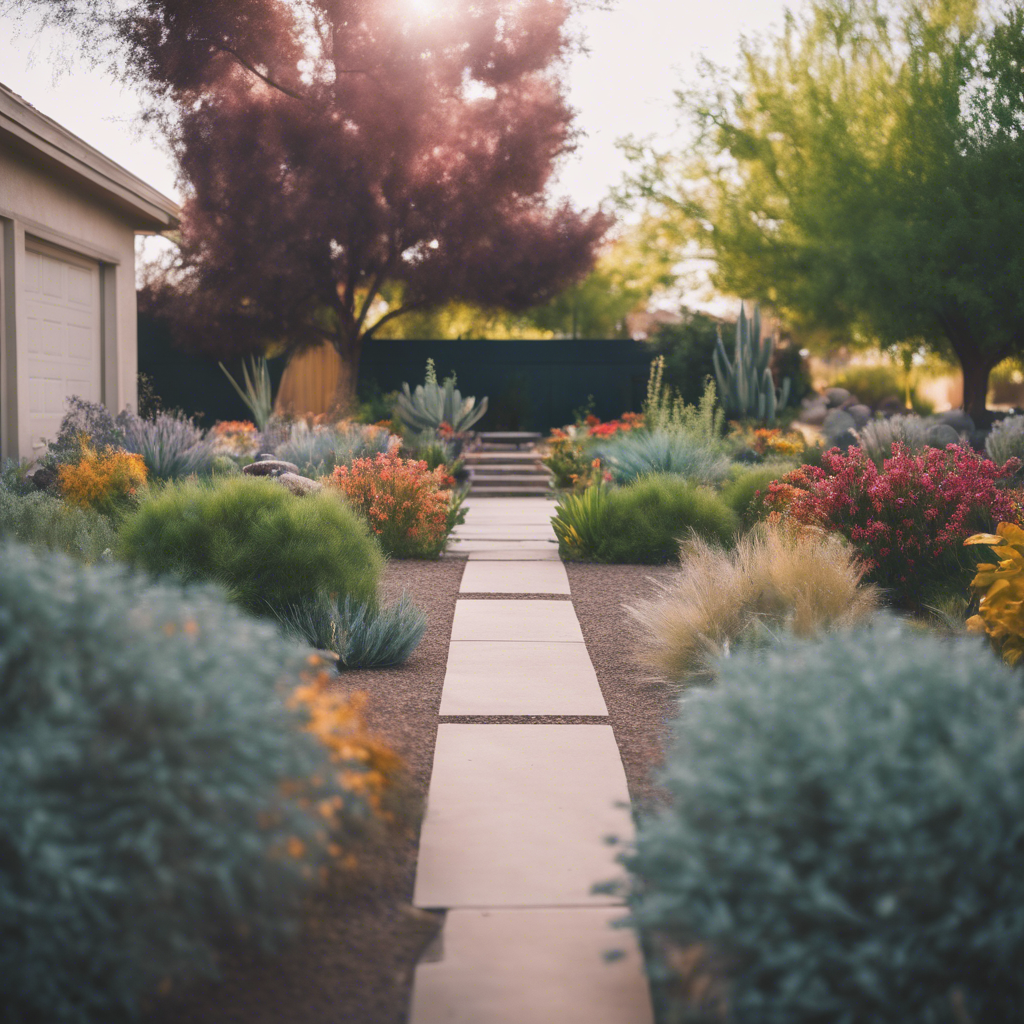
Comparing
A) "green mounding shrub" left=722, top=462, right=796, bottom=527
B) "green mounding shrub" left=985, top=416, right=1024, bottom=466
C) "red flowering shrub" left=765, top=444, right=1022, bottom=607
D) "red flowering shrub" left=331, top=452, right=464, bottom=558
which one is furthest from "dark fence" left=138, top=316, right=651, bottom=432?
"red flowering shrub" left=765, top=444, right=1022, bottom=607

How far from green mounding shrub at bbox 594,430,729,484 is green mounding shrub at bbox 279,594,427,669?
5412mm

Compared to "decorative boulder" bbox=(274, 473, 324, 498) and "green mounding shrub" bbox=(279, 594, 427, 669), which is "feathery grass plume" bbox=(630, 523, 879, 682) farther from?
"decorative boulder" bbox=(274, 473, 324, 498)

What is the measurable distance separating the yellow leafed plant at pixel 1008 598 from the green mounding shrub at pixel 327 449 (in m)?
6.72

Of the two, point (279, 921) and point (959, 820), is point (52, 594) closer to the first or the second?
point (279, 921)

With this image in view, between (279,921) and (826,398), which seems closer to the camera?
(279,921)

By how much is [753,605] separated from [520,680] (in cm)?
114

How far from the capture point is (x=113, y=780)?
186cm

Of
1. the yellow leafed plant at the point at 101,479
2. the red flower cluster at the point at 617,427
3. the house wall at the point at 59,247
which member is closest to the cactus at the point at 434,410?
the red flower cluster at the point at 617,427

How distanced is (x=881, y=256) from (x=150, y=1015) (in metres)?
17.4

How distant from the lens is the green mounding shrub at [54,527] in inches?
232

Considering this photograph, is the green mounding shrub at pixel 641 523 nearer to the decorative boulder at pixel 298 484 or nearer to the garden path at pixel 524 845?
the decorative boulder at pixel 298 484

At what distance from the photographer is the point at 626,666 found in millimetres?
5137

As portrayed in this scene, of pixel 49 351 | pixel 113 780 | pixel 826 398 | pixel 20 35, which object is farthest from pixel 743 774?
pixel 826 398

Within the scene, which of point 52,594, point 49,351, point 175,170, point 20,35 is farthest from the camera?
point 175,170
